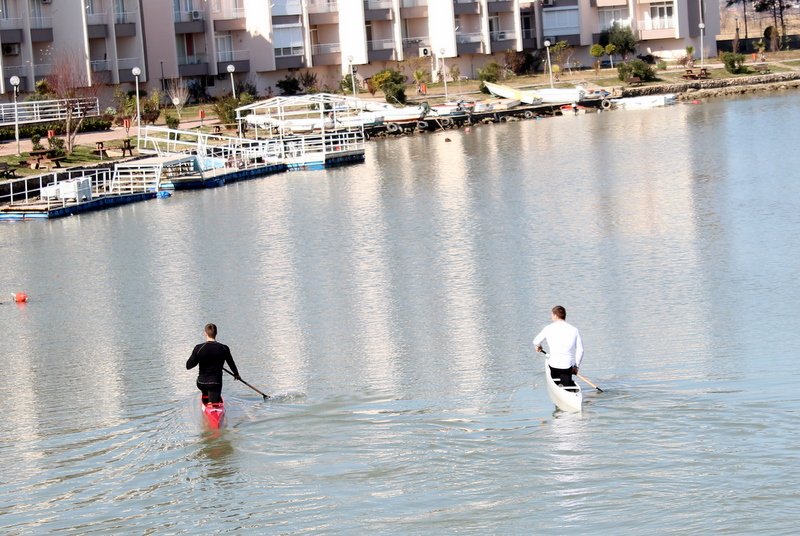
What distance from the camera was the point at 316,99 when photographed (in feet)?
190

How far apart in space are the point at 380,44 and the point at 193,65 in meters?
14.1

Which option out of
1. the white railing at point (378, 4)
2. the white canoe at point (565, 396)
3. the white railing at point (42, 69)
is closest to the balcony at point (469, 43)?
the white railing at point (378, 4)

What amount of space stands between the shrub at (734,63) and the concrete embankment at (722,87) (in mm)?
1285

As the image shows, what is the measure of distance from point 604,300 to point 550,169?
27.9 metres

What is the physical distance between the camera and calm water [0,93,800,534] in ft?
45.8

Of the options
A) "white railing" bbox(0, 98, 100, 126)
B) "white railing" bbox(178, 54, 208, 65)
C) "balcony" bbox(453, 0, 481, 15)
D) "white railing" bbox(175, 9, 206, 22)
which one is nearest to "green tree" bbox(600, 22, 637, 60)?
"balcony" bbox(453, 0, 481, 15)

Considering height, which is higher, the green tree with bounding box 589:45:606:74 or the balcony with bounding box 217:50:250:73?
the balcony with bounding box 217:50:250:73

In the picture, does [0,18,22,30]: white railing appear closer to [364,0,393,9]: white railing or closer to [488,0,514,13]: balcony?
[364,0,393,9]: white railing

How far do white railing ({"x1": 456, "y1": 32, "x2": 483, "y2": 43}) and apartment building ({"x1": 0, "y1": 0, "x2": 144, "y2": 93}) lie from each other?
23382 millimetres

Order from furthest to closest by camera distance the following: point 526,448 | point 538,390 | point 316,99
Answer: point 316,99, point 538,390, point 526,448

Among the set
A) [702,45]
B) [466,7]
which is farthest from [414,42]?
[702,45]

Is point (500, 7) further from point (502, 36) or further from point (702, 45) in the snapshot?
point (702, 45)

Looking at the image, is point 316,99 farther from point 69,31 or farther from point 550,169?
point 69,31

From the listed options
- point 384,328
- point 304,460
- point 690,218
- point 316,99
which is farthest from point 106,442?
point 316,99
